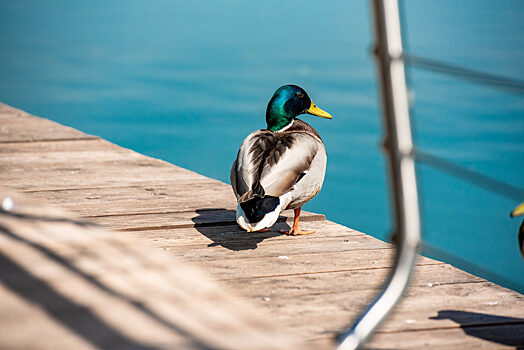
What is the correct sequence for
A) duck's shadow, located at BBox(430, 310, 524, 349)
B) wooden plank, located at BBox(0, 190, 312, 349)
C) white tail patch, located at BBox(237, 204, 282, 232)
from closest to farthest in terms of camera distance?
wooden plank, located at BBox(0, 190, 312, 349), duck's shadow, located at BBox(430, 310, 524, 349), white tail patch, located at BBox(237, 204, 282, 232)

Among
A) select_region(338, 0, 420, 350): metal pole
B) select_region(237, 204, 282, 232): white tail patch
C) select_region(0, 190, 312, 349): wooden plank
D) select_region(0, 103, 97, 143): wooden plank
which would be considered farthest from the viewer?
select_region(0, 103, 97, 143): wooden plank

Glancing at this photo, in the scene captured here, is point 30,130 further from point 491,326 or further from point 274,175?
point 491,326

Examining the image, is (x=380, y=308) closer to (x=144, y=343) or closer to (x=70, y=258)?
(x=144, y=343)

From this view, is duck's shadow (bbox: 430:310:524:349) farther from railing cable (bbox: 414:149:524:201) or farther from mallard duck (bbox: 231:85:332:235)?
mallard duck (bbox: 231:85:332:235)

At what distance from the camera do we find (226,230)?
262cm

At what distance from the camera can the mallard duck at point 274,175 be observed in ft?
7.88

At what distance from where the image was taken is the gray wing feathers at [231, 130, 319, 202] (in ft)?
7.98

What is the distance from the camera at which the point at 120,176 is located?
351cm

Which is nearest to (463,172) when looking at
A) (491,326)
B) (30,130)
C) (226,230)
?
(491,326)

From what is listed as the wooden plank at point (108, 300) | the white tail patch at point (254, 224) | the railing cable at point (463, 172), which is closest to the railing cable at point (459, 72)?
the railing cable at point (463, 172)

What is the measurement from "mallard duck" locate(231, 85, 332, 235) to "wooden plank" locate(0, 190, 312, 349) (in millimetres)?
1041

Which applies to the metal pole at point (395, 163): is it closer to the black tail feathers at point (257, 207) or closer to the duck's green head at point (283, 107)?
the black tail feathers at point (257, 207)

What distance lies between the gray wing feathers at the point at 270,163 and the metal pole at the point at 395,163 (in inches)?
51.4

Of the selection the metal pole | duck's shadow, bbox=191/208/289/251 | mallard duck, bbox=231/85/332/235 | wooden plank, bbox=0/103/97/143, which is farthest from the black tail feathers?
wooden plank, bbox=0/103/97/143
